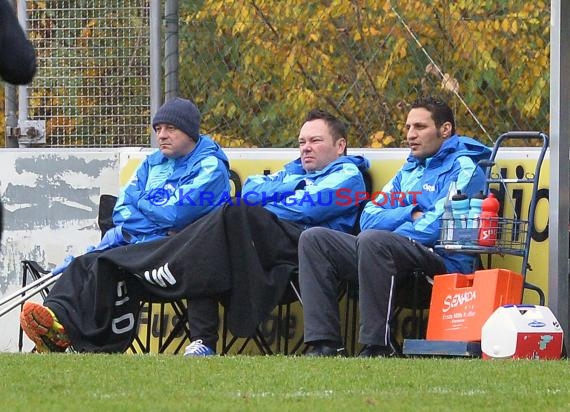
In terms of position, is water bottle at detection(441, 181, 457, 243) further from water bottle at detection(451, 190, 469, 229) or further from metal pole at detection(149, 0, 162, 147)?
metal pole at detection(149, 0, 162, 147)

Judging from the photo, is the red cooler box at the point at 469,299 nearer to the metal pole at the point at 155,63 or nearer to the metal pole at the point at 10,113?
the metal pole at the point at 155,63

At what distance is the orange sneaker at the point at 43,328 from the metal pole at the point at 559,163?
2819mm

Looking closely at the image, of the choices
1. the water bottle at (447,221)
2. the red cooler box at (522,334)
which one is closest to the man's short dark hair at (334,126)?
the water bottle at (447,221)

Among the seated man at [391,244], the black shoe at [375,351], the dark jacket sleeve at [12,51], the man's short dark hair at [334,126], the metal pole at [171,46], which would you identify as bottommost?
the black shoe at [375,351]

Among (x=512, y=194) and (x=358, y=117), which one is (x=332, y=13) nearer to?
(x=358, y=117)

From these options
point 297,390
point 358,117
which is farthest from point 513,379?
point 358,117

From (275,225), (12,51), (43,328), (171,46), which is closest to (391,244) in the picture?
(275,225)

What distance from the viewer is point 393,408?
595 centimetres

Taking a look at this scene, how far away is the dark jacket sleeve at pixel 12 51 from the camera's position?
595cm

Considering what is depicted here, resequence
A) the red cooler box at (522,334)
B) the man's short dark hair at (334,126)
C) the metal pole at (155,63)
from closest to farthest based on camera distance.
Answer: the red cooler box at (522,334) < the man's short dark hair at (334,126) < the metal pole at (155,63)

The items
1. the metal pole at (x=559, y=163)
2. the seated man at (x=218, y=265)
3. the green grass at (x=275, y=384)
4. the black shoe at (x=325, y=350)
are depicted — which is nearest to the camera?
the green grass at (x=275, y=384)

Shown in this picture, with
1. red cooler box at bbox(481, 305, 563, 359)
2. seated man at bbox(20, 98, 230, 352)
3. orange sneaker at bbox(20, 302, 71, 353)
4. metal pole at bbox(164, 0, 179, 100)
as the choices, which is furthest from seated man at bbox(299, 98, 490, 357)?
metal pole at bbox(164, 0, 179, 100)

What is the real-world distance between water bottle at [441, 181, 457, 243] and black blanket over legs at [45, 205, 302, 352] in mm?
925

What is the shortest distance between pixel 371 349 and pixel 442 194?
105 cm
